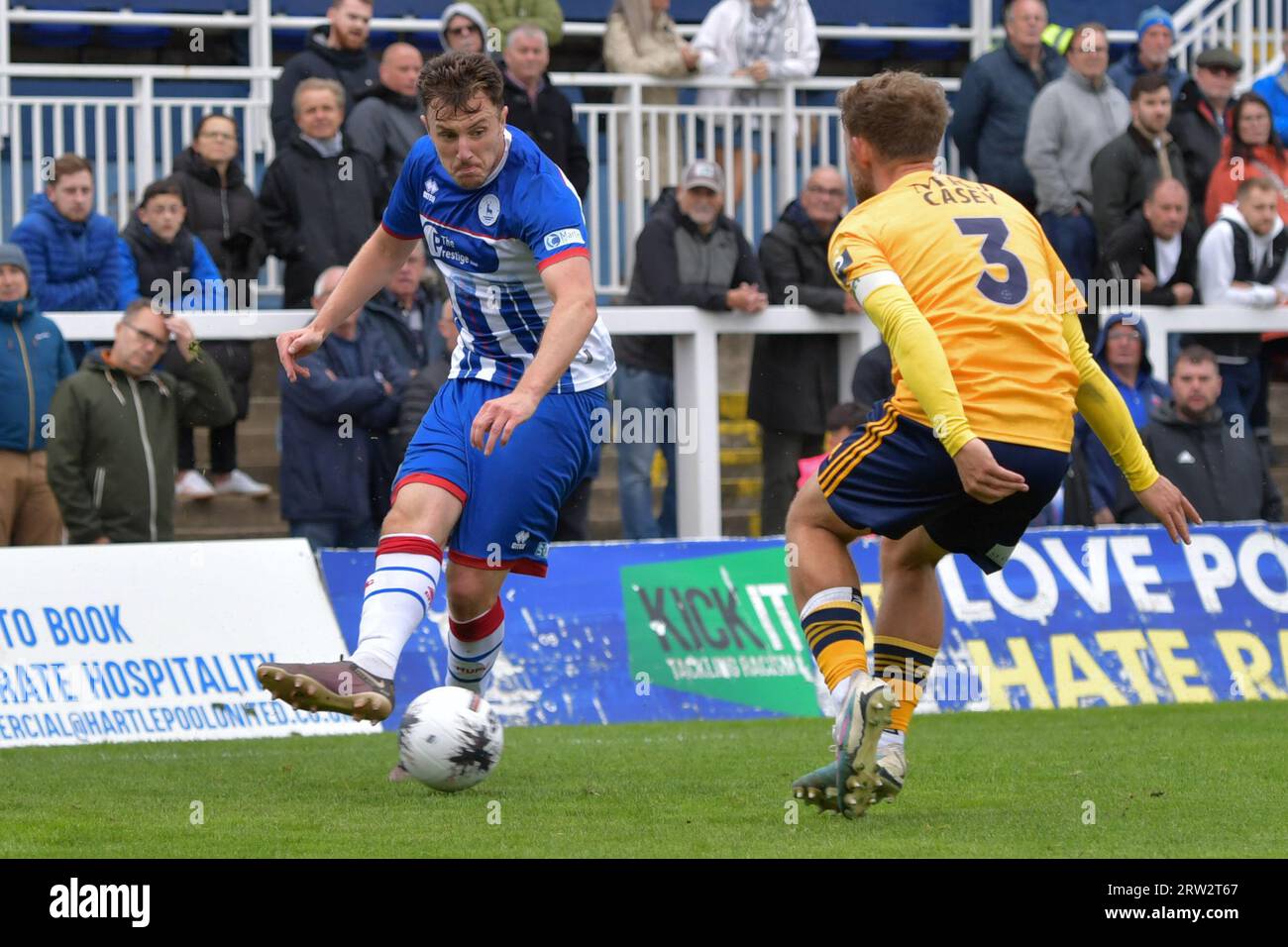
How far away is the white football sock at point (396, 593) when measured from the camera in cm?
661

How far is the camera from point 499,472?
704 cm

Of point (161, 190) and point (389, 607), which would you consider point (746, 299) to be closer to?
point (161, 190)

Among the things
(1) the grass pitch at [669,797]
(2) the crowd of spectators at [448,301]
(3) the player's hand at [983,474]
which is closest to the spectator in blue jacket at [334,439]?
(2) the crowd of spectators at [448,301]

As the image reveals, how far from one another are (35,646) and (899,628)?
4818 millimetres

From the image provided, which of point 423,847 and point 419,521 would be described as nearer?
point 423,847

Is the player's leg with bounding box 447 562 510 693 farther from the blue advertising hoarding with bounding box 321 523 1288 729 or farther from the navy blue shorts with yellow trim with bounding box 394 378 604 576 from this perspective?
the blue advertising hoarding with bounding box 321 523 1288 729

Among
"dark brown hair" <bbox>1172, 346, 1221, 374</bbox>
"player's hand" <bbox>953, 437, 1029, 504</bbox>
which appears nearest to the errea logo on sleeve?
"player's hand" <bbox>953, 437, 1029, 504</bbox>

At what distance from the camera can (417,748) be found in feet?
22.3

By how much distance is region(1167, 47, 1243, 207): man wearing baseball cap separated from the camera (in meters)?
14.8

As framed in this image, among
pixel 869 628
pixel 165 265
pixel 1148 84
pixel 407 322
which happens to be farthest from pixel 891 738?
pixel 1148 84

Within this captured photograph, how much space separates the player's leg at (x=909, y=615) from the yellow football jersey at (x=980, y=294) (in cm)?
59

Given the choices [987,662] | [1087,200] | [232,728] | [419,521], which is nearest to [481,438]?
[419,521]

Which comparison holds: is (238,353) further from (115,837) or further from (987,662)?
(115,837)
